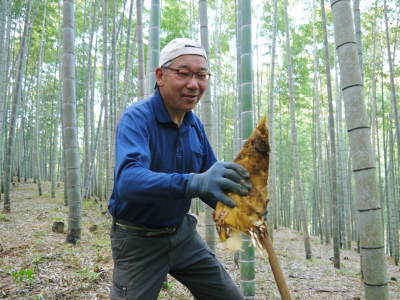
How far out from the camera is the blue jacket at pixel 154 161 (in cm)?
102

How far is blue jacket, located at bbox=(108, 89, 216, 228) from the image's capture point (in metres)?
1.02

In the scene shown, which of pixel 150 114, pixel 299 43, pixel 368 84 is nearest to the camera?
pixel 150 114

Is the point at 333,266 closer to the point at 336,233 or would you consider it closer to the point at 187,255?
the point at 336,233

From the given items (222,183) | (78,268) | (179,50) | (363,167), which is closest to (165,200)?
(222,183)

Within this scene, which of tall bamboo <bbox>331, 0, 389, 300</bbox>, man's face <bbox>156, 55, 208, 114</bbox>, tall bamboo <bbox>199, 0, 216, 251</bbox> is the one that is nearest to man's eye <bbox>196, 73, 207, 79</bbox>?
man's face <bbox>156, 55, 208, 114</bbox>

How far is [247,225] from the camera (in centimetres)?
101

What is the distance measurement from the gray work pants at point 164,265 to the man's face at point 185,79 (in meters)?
0.66

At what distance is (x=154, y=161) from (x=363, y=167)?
3.93 ft

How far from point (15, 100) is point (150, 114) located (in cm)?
593

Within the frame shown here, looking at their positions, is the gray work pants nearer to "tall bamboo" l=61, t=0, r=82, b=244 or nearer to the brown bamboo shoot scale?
the brown bamboo shoot scale

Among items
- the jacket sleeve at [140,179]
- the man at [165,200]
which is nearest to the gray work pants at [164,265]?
the man at [165,200]

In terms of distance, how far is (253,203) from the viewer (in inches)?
39.9

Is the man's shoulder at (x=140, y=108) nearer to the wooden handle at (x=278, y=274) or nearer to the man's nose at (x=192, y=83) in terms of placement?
the man's nose at (x=192, y=83)

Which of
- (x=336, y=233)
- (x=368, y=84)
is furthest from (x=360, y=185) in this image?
Result: (x=368, y=84)
